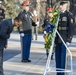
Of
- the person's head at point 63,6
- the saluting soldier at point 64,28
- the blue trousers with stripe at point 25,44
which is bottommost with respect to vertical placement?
the blue trousers with stripe at point 25,44

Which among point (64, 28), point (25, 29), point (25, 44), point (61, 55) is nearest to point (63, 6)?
point (64, 28)

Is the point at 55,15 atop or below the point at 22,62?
atop

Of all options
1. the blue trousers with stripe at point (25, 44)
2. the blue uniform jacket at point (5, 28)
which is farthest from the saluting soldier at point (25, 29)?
the blue uniform jacket at point (5, 28)

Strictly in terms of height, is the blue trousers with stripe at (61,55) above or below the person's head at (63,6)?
below

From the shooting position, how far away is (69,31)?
994 cm

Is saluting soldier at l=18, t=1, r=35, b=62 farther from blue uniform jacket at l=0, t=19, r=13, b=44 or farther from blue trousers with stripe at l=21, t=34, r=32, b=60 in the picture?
blue uniform jacket at l=0, t=19, r=13, b=44

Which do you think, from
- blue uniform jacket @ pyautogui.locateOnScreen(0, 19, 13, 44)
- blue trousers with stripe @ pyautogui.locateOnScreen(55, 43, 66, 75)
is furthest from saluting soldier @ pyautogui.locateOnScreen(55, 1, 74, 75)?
blue uniform jacket @ pyautogui.locateOnScreen(0, 19, 13, 44)

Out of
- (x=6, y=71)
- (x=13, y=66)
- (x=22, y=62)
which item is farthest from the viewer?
(x=22, y=62)

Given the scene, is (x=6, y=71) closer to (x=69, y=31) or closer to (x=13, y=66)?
(x=13, y=66)

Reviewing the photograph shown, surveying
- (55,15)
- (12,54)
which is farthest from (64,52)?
(12,54)

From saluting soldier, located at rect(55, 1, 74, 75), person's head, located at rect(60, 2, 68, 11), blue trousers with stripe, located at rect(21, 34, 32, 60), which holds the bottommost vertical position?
blue trousers with stripe, located at rect(21, 34, 32, 60)

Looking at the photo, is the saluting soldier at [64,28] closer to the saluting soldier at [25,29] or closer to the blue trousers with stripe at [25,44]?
the saluting soldier at [25,29]

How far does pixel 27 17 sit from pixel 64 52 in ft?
12.7

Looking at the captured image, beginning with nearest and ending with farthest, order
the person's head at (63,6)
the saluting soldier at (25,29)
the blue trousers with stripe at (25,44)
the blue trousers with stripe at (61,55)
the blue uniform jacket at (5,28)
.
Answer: the blue uniform jacket at (5,28) → the person's head at (63,6) → the blue trousers with stripe at (61,55) → the saluting soldier at (25,29) → the blue trousers with stripe at (25,44)
